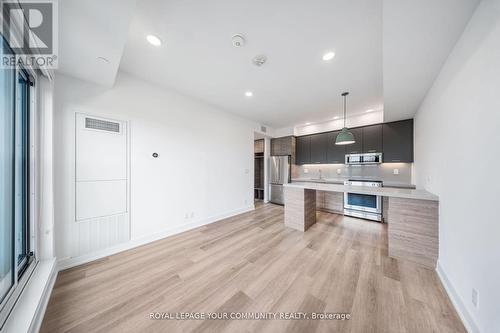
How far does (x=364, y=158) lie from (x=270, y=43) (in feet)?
12.6

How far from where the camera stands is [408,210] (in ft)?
6.80

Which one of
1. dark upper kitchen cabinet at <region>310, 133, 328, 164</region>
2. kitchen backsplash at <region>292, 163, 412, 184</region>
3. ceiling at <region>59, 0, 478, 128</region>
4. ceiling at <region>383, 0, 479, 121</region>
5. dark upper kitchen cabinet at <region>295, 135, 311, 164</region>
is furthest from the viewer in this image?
dark upper kitchen cabinet at <region>295, 135, 311, 164</region>

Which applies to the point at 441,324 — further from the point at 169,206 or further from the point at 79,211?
the point at 79,211

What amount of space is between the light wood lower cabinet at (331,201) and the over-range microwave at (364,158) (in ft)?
3.19

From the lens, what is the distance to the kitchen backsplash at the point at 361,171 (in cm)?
386

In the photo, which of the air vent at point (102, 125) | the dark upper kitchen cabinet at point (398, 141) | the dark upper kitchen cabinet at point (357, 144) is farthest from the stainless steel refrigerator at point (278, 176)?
the air vent at point (102, 125)

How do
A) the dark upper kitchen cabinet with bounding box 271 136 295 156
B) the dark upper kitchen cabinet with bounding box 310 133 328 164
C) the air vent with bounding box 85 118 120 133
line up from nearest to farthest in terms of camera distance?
the air vent with bounding box 85 118 120 133 < the dark upper kitchen cabinet with bounding box 310 133 328 164 < the dark upper kitchen cabinet with bounding box 271 136 295 156

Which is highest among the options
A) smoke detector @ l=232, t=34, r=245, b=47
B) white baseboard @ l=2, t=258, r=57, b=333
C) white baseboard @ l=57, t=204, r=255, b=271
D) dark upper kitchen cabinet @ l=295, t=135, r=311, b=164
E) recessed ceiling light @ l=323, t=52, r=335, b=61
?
recessed ceiling light @ l=323, t=52, r=335, b=61

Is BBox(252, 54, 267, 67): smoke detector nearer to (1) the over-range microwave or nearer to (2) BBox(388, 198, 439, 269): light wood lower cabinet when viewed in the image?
(2) BBox(388, 198, 439, 269): light wood lower cabinet

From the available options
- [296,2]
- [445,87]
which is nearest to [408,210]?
[445,87]

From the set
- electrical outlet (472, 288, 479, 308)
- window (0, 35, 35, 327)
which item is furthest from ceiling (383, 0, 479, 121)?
window (0, 35, 35, 327)

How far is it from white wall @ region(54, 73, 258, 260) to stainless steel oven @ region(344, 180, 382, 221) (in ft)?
9.44

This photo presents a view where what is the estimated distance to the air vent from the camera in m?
2.11

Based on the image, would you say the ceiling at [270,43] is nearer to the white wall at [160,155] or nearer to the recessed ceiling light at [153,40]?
the recessed ceiling light at [153,40]
